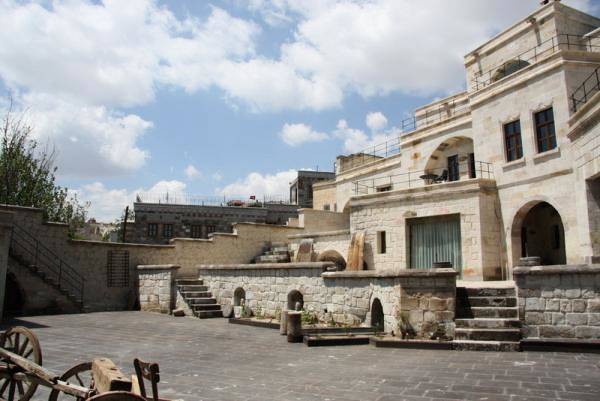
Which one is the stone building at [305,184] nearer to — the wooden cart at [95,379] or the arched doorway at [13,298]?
the arched doorway at [13,298]

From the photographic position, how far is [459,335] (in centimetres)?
975

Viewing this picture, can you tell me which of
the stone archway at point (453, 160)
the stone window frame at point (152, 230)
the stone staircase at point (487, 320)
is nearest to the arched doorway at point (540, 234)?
the stone archway at point (453, 160)

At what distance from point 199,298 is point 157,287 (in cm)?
214

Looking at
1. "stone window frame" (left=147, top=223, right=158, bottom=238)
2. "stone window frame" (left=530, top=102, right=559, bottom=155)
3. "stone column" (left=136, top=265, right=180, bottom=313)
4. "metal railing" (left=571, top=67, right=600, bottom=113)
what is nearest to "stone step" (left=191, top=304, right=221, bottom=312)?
"stone column" (left=136, top=265, right=180, bottom=313)

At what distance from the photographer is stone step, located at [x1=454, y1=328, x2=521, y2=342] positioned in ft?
30.9

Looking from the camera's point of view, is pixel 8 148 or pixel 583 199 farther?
pixel 8 148

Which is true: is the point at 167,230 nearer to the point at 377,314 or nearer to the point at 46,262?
the point at 46,262

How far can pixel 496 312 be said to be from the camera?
10.2 m

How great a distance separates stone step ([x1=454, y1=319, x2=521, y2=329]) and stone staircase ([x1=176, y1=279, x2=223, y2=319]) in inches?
367

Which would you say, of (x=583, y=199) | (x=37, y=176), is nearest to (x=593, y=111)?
(x=583, y=199)

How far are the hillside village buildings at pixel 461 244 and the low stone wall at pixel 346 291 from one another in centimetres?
4

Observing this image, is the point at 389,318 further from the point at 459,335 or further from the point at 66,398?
the point at 66,398

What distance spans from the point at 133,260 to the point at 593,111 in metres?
17.2

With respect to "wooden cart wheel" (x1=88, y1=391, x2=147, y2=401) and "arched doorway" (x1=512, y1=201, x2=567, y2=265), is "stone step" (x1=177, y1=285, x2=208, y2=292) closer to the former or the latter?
"arched doorway" (x1=512, y1=201, x2=567, y2=265)
